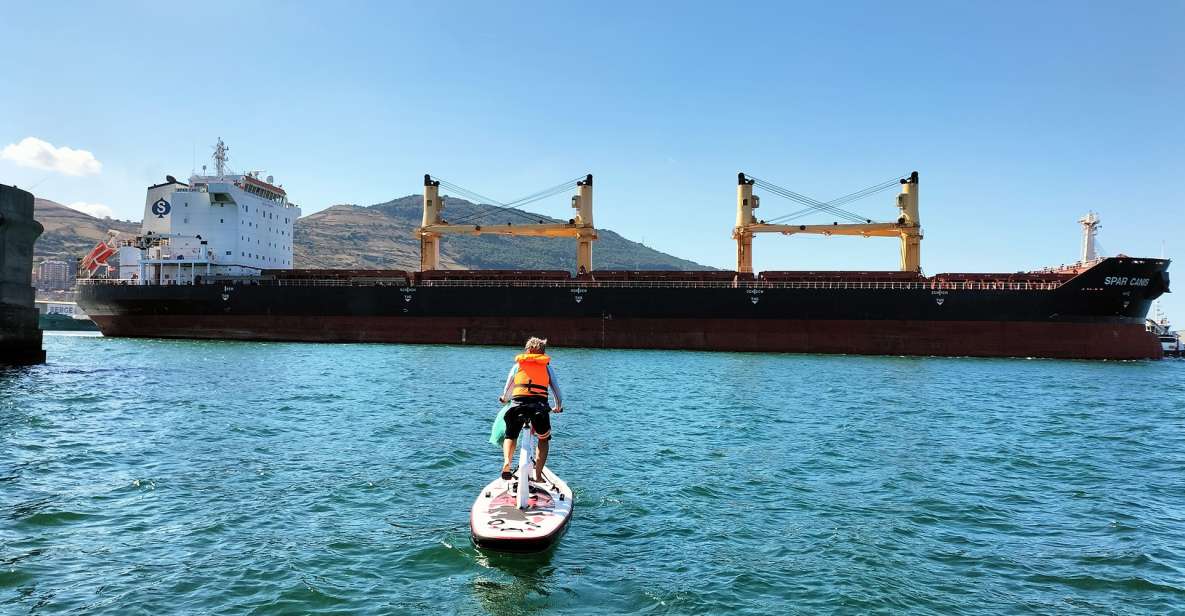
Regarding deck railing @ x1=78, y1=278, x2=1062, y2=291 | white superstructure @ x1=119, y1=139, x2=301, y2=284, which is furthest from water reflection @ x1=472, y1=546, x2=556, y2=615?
white superstructure @ x1=119, y1=139, x2=301, y2=284

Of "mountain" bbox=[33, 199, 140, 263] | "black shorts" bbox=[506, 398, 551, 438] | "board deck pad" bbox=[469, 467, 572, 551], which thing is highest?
"mountain" bbox=[33, 199, 140, 263]

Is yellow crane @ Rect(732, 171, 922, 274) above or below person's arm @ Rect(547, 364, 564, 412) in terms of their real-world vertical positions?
above

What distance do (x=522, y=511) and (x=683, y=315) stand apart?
30.9m

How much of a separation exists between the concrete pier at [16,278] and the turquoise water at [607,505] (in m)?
6.17

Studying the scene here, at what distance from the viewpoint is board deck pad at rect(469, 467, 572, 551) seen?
6918 millimetres

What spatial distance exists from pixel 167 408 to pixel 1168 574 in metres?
17.8

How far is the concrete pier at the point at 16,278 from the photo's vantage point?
23.1m

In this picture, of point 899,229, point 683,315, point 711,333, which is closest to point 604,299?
point 683,315

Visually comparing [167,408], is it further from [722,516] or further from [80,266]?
[80,266]

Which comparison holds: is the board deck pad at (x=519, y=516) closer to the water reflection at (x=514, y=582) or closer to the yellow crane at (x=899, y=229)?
the water reflection at (x=514, y=582)

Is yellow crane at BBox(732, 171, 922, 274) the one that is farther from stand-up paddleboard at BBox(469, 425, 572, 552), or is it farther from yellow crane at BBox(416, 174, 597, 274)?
stand-up paddleboard at BBox(469, 425, 572, 552)

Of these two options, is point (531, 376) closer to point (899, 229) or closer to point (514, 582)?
point (514, 582)

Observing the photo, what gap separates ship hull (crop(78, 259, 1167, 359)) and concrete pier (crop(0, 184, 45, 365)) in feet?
55.1

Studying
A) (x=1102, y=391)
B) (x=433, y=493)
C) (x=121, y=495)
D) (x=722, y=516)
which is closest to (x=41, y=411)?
(x=121, y=495)
